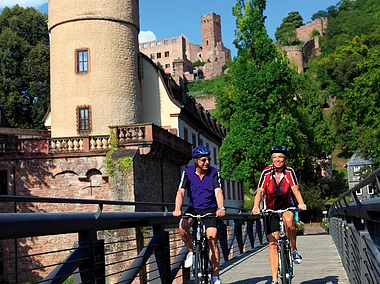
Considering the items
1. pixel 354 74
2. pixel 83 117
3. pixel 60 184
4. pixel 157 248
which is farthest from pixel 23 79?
pixel 354 74

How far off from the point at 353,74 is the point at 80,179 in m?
73.8

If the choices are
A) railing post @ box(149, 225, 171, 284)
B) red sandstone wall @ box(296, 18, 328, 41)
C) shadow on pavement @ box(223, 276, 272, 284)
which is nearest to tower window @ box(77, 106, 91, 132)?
shadow on pavement @ box(223, 276, 272, 284)

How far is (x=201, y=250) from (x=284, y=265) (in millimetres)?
1027

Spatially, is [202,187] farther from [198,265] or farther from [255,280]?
[255,280]

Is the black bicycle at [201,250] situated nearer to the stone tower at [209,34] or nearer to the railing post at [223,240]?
the railing post at [223,240]

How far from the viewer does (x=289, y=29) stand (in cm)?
15000

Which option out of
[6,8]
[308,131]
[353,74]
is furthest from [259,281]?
[353,74]

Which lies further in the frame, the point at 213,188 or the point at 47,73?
the point at 47,73

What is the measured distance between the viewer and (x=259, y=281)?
9.71 meters

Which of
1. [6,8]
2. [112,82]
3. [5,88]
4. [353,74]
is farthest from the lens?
[353,74]

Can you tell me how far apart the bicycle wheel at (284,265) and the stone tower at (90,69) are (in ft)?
79.3

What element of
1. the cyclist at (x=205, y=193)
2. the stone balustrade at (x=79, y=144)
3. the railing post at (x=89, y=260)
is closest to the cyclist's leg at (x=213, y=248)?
the cyclist at (x=205, y=193)

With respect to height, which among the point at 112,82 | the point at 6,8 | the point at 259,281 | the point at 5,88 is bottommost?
the point at 259,281

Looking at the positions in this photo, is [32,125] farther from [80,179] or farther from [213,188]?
[213,188]
